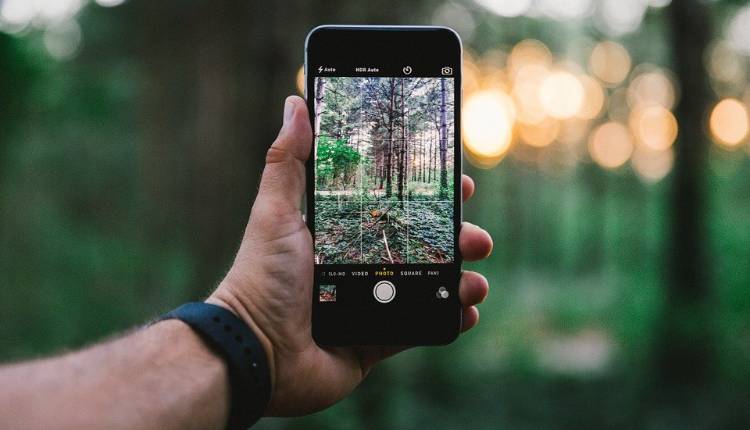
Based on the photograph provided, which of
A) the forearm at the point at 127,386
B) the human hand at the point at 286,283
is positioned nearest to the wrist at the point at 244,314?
the human hand at the point at 286,283

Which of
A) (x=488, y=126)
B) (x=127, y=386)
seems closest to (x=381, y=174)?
(x=127, y=386)

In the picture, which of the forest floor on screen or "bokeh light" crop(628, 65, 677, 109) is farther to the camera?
"bokeh light" crop(628, 65, 677, 109)

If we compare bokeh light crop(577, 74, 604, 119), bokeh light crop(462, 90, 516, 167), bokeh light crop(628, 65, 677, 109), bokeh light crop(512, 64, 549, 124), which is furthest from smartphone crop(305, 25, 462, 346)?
bokeh light crop(628, 65, 677, 109)

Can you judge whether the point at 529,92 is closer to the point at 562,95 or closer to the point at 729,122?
the point at 562,95

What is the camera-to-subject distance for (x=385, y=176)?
1.79 metres

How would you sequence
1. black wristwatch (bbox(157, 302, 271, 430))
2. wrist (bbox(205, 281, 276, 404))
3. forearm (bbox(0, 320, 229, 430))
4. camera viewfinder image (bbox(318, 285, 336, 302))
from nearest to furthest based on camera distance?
1. forearm (bbox(0, 320, 229, 430))
2. black wristwatch (bbox(157, 302, 271, 430))
3. wrist (bbox(205, 281, 276, 404))
4. camera viewfinder image (bbox(318, 285, 336, 302))

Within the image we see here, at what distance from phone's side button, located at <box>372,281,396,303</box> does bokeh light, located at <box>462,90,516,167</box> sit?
3861 millimetres

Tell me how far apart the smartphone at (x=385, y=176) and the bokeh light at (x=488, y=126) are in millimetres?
3717

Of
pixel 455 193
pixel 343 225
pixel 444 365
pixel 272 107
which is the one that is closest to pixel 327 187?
pixel 343 225

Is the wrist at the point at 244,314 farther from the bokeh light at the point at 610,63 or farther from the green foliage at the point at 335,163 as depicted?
the bokeh light at the point at 610,63

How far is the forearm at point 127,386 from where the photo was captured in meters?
1.15

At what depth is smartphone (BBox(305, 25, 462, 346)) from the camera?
5.79 ft

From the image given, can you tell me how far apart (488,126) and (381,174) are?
407 cm

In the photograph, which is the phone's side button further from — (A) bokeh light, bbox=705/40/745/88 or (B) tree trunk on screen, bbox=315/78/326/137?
(A) bokeh light, bbox=705/40/745/88
